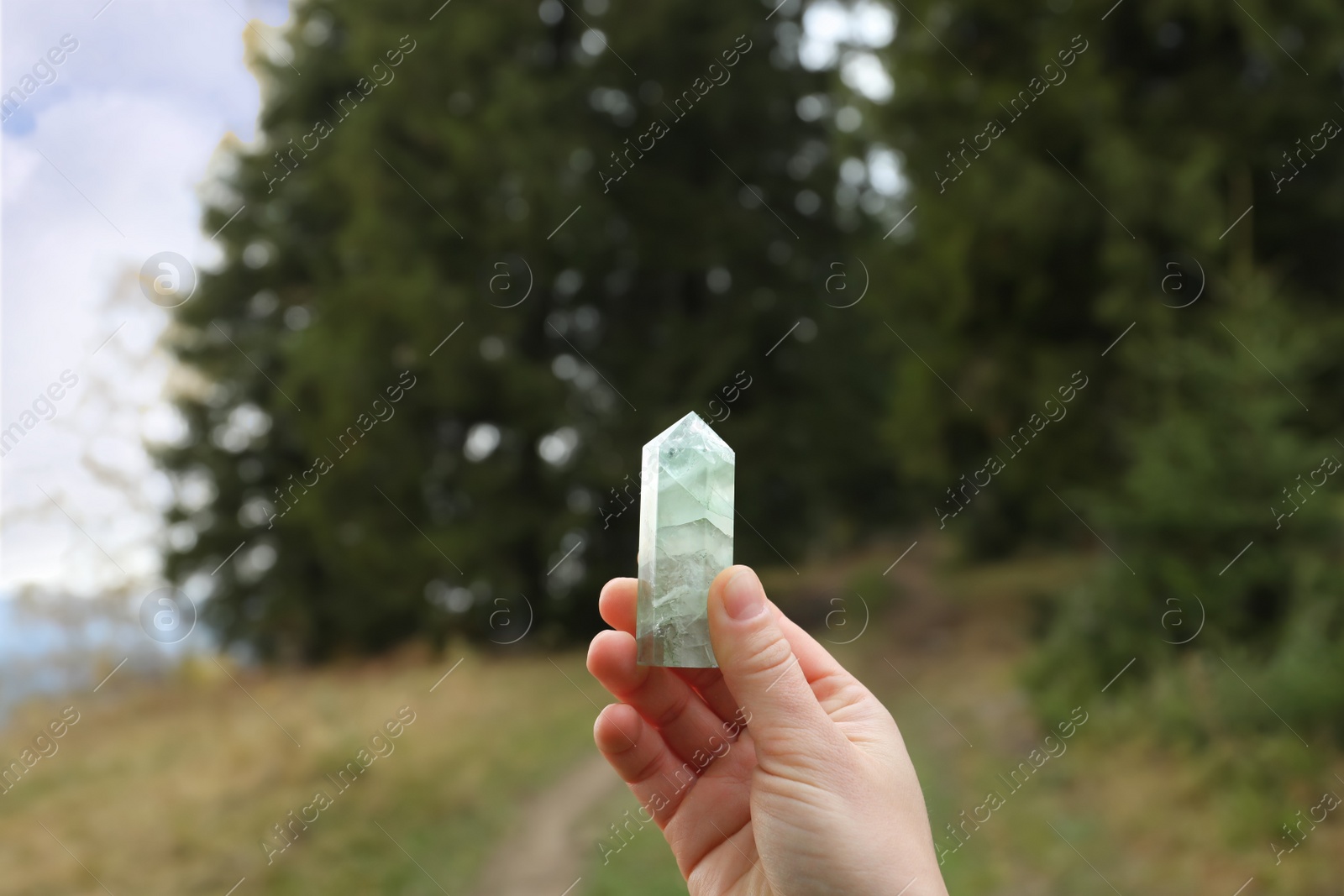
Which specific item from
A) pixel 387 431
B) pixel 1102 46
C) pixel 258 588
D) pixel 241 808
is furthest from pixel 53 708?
pixel 1102 46

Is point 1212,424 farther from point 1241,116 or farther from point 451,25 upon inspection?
point 451,25

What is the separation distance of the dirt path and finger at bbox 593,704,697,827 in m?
3.75

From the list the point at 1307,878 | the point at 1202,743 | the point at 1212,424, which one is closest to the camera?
the point at 1307,878

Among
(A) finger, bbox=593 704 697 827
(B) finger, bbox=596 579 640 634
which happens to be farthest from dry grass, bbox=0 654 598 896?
(B) finger, bbox=596 579 640 634

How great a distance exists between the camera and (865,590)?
14719 mm

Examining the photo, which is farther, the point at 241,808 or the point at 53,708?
the point at 53,708

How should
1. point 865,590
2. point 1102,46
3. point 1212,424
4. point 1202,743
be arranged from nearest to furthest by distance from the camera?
point 1202,743 → point 1212,424 → point 1102,46 → point 865,590

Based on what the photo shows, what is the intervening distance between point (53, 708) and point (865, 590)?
10.4m

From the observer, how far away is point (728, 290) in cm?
1348

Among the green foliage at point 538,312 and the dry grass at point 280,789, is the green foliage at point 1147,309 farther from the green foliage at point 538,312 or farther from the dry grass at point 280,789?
the dry grass at point 280,789

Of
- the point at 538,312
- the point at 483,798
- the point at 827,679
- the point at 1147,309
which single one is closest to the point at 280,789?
the point at 483,798

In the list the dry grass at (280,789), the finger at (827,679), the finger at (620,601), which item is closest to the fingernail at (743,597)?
the finger at (827,679)

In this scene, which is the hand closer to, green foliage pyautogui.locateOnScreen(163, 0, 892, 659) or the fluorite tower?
the fluorite tower

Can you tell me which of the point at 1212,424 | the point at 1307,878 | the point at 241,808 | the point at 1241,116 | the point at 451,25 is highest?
the point at 451,25
